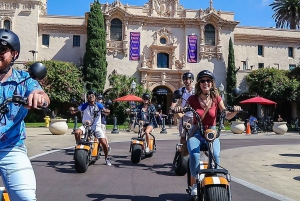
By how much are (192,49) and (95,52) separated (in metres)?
11.8

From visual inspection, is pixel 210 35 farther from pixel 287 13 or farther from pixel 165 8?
pixel 287 13

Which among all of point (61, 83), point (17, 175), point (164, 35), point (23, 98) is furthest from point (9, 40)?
point (164, 35)

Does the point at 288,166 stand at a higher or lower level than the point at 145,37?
lower

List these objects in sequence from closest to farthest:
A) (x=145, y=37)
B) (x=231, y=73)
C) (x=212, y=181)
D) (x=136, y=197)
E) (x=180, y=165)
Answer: (x=212, y=181)
(x=136, y=197)
(x=180, y=165)
(x=231, y=73)
(x=145, y=37)

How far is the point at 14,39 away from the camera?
2.81 meters

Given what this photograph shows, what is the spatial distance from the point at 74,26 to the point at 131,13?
6.95 metres

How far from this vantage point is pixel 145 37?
1574 inches

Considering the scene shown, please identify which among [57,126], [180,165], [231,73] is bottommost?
[180,165]

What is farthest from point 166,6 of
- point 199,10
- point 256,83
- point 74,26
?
point 256,83

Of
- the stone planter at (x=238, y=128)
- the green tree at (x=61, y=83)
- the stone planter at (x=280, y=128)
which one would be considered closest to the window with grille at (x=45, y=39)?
the green tree at (x=61, y=83)

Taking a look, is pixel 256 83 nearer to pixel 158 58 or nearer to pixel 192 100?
pixel 158 58

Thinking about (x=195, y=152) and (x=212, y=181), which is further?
(x=195, y=152)

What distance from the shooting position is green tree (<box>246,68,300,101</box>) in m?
37.6

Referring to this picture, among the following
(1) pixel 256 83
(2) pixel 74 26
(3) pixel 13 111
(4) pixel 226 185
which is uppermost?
(2) pixel 74 26
